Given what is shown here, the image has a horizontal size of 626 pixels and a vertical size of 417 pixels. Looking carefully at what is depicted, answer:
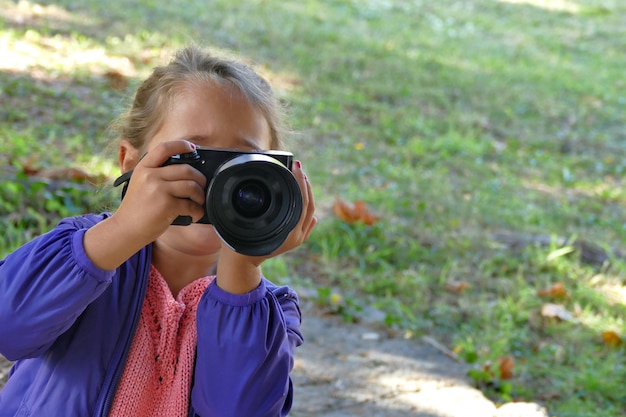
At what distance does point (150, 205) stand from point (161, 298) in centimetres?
39

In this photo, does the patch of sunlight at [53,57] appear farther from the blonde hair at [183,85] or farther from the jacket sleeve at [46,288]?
the jacket sleeve at [46,288]

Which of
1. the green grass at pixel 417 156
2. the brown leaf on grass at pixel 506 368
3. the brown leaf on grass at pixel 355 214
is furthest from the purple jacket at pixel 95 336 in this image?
the brown leaf on grass at pixel 355 214

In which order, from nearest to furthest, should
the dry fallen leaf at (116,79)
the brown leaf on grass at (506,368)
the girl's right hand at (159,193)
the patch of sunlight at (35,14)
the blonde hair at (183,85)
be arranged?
1. the girl's right hand at (159,193)
2. the blonde hair at (183,85)
3. the brown leaf on grass at (506,368)
4. the dry fallen leaf at (116,79)
5. the patch of sunlight at (35,14)

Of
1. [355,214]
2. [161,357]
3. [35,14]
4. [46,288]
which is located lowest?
[355,214]

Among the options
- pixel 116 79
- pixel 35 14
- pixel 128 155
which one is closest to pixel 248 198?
pixel 128 155

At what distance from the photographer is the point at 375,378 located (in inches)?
119

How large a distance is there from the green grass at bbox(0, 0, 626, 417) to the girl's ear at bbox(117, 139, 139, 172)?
1.59 ft

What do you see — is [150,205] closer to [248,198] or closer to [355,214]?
[248,198]

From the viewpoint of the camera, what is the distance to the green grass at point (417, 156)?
3506mm

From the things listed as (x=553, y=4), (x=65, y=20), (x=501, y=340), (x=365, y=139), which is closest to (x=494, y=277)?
(x=501, y=340)

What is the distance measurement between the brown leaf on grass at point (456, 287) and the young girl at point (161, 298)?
78.6 inches

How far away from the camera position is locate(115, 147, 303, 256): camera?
1478 millimetres

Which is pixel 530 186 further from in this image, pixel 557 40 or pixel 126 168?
pixel 557 40

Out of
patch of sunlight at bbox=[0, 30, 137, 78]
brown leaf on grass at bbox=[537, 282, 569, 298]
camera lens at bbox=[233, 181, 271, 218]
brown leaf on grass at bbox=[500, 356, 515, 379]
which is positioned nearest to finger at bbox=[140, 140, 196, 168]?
camera lens at bbox=[233, 181, 271, 218]
